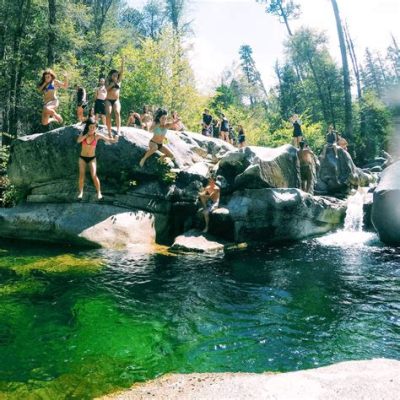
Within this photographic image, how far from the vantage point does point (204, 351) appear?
17.6 feet

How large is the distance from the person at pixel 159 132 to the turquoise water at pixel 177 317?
438 centimetres

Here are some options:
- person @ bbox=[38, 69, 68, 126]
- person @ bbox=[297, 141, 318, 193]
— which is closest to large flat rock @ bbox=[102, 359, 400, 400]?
person @ bbox=[38, 69, 68, 126]

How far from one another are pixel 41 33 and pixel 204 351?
26.5m

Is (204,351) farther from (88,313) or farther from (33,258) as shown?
(33,258)

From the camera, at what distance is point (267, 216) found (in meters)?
13.8

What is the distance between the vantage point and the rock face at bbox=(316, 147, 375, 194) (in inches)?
798

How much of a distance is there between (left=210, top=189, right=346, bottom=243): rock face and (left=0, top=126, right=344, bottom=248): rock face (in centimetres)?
4

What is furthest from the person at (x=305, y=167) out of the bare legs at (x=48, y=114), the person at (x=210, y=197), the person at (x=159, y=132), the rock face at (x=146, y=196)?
the bare legs at (x=48, y=114)

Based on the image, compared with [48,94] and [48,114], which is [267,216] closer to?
[48,114]

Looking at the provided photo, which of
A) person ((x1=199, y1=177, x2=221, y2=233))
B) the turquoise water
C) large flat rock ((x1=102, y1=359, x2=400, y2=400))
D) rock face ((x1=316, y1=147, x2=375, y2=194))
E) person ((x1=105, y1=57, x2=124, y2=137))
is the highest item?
person ((x1=105, y1=57, x2=124, y2=137))

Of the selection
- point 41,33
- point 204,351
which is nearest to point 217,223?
point 204,351

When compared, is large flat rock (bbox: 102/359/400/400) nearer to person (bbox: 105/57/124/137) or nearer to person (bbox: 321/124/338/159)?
person (bbox: 105/57/124/137)

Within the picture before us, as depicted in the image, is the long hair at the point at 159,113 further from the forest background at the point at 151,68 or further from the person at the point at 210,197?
the forest background at the point at 151,68

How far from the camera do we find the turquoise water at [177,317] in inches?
192
